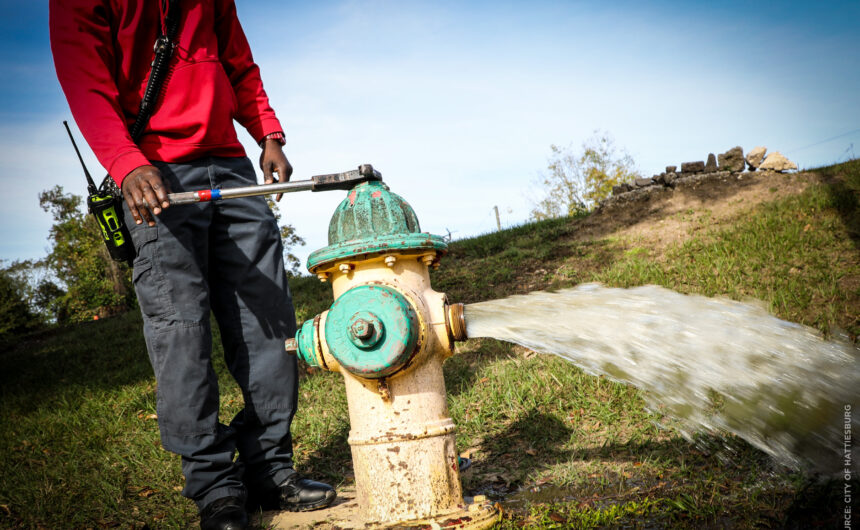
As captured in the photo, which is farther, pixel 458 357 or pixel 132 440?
pixel 458 357

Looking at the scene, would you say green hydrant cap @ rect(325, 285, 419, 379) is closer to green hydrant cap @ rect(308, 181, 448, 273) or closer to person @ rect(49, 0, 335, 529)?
green hydrant cap @ rect(308, 181, 448, 273)

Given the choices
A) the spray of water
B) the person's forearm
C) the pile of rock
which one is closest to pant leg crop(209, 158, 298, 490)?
the person's forearm

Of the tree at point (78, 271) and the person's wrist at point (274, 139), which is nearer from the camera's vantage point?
the person's wrist at point (274, 139)

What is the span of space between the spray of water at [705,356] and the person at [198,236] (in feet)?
3.38

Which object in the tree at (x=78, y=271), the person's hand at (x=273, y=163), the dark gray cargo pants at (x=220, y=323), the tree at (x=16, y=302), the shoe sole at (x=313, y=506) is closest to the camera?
the dark gray cargo pants at (x=220, y=323)

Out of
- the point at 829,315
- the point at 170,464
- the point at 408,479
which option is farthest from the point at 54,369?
the point at 829,315

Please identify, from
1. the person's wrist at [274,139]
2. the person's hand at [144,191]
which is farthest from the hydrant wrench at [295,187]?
the person's wrist at [274,139]

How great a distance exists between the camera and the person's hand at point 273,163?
249cm

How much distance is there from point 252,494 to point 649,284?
3707mm

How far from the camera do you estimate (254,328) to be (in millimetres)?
2340

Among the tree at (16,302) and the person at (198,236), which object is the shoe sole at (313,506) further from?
the tree at (16,302)

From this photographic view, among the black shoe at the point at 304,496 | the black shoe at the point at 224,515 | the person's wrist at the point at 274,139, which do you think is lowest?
the black shoe at the point at 304,496

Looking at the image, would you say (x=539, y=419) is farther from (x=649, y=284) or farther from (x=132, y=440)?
(x=132, y=440)

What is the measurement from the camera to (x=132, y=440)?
377 centimetres
